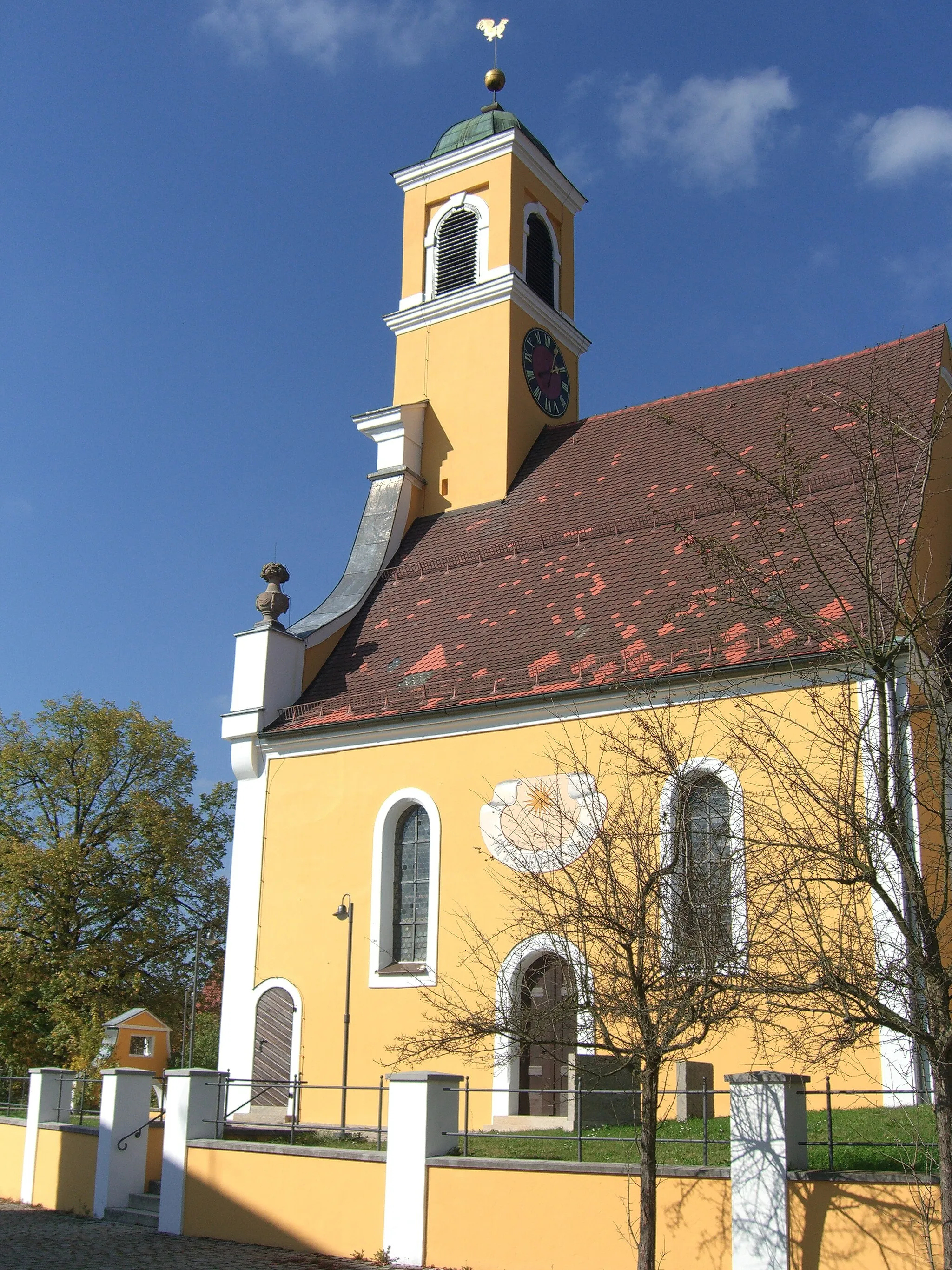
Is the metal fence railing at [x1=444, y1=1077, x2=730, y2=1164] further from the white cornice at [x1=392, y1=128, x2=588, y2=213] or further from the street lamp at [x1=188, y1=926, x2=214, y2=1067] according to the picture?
the white cornice at [x1=392, y1=128, x2=588, y2=213]

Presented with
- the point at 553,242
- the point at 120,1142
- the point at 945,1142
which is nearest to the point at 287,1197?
the point at 120,1142

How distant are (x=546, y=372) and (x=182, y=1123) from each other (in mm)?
15795

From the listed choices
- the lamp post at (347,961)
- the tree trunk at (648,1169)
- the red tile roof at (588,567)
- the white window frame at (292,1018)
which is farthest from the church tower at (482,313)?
the tree trunk at (648,1169)

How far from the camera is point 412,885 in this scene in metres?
18.3

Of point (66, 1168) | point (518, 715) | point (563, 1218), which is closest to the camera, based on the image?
point (563, 1218)

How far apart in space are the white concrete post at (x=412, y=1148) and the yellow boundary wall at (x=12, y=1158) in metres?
7.94

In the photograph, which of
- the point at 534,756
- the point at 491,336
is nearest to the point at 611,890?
the point at 534,756

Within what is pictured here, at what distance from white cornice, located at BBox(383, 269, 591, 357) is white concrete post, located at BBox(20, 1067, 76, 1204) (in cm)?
1513

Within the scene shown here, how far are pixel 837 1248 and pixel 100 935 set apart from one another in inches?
957

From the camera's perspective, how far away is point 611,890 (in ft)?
33.6

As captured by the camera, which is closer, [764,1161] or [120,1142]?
[764,1161]

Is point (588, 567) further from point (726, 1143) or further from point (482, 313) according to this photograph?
point (726, 1143)

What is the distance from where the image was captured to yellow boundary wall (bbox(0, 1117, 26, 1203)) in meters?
17.8

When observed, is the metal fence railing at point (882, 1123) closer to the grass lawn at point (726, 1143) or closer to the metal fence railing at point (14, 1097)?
the grass lawn at point (726, 1143)
